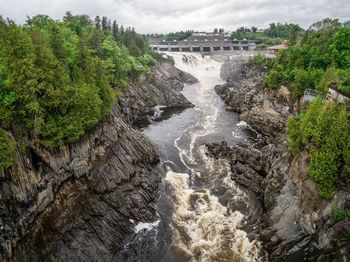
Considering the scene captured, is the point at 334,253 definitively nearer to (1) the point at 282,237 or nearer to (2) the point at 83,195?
(1) the point at 282,237

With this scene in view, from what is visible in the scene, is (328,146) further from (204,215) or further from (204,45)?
(204,45)

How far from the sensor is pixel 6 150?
24.9m

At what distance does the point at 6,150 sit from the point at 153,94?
62232 mm

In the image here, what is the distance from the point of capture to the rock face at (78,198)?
85.9ft

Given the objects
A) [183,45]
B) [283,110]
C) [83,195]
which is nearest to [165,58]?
[183,45]

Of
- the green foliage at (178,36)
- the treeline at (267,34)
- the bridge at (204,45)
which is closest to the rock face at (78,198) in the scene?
the bridge at (204,45)

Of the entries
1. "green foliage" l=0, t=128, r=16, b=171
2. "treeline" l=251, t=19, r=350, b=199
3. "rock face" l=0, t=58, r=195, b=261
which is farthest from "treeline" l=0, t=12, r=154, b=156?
"treeline" l=251, t=19, r=350, b=199

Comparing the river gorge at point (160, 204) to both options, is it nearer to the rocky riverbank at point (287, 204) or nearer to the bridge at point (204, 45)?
the rocky riverbank at point (287, 204)

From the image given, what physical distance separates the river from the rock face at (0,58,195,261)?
2079mm

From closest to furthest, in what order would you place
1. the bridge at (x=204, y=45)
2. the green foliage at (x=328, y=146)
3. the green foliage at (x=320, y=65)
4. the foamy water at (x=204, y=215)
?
the green foliage at (x=328, y=146)
the foamy water at (x=204, y=215)
the green foliage at (x=320, y=65)
the bridge at (x=204, y=45)

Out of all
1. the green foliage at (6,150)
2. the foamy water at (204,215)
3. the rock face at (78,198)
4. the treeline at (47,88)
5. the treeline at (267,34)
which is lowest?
the foamy water at (204,215)

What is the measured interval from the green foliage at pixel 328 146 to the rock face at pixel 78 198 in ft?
65.1

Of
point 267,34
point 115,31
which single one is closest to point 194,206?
point 115,31

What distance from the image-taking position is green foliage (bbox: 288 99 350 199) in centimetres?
2928
